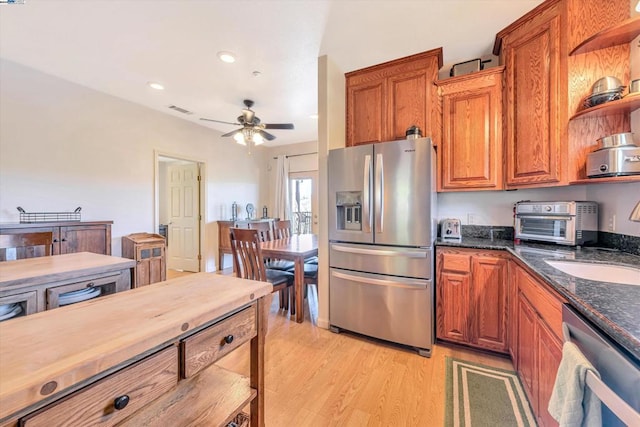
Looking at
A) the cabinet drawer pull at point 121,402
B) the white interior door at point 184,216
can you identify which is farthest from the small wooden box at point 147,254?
the cabinet drawer pull at point 121,402

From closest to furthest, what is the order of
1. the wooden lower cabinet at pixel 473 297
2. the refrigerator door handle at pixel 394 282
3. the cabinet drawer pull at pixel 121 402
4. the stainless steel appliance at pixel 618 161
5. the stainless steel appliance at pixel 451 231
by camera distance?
the cabinet drawer pull at pixel 121 402
the stainless steel appliance at pixel 618 161
the wooden lower cabinet at pixel 473 297
the refrigerator door handle at pixel 394 282
the stainless steel appliance at pixel 451 231

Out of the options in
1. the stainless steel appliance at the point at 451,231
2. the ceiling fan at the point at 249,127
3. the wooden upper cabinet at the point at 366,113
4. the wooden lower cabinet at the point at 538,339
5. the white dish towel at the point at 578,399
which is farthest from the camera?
the ceiling fan at the point at 249,127

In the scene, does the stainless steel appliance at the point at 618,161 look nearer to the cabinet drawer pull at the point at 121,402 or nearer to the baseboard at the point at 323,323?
the baseboard at the point at 323,323

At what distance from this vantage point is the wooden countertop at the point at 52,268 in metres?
1.21

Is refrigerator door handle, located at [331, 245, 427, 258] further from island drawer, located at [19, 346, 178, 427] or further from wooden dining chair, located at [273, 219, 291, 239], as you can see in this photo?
island drawer, located at [19, 346, 178, 427]

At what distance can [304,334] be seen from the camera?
8.24ft

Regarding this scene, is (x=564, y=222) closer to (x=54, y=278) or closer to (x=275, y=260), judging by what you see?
(x=275, y=260)

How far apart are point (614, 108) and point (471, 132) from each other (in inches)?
33.5

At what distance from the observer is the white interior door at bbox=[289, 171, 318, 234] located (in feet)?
18.8

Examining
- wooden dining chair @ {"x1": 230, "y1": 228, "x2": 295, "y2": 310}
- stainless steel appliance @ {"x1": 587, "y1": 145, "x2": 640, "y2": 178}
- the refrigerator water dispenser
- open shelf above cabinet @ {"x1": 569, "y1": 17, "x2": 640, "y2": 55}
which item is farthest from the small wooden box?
open shelf above cabinet @ {"x1": 569, "y1": 17, "x2": 640, "y2": 55}

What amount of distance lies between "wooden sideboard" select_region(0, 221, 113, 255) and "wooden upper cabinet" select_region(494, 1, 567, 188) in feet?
13.8

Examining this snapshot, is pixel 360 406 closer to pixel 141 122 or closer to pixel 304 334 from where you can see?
pixel 304 334

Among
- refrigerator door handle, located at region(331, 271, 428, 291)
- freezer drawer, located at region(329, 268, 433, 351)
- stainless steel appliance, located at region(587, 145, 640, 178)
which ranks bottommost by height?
freezer drawer, located at region(329, 268, 433, 351)

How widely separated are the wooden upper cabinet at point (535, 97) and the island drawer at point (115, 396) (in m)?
2.50
